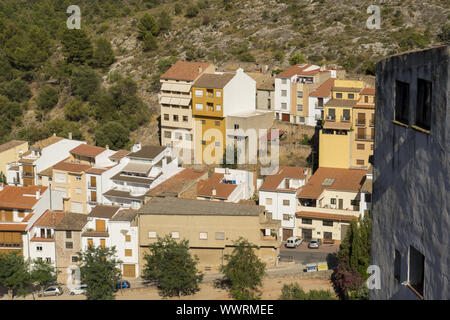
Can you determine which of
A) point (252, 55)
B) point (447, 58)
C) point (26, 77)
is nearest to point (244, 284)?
point (447, 58)

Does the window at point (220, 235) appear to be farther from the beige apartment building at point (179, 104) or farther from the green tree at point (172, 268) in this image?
the beige apartment building at point (179, 104)

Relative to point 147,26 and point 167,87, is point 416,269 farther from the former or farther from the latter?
point 147,26

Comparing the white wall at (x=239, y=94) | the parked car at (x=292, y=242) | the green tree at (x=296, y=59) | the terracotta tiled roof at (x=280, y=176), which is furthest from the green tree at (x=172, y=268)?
the green tree at (x=296, y=59)

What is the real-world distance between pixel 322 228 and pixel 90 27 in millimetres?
50626

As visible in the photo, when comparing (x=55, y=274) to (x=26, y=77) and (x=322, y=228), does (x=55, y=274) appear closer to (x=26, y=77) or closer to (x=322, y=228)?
(x=322, y=228)

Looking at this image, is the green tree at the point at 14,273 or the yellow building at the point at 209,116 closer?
the green tree at the point at 14,273

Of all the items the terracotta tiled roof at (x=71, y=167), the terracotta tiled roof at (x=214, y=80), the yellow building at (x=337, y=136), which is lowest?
the terracotta tiled roof at (x=71, y=167)

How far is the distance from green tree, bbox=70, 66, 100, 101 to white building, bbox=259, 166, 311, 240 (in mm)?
27054

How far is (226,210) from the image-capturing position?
3834 cm

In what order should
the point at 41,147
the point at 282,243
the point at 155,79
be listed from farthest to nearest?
the point at 155,79 → the point at 41,147 → the point at 282,243

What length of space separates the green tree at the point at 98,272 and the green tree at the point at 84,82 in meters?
28.9

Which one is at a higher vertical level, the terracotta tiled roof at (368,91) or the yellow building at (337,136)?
the terracotta tiled roof at (368,91)

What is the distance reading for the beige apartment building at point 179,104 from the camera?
5128 cm

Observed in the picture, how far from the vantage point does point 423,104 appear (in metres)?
4.62
